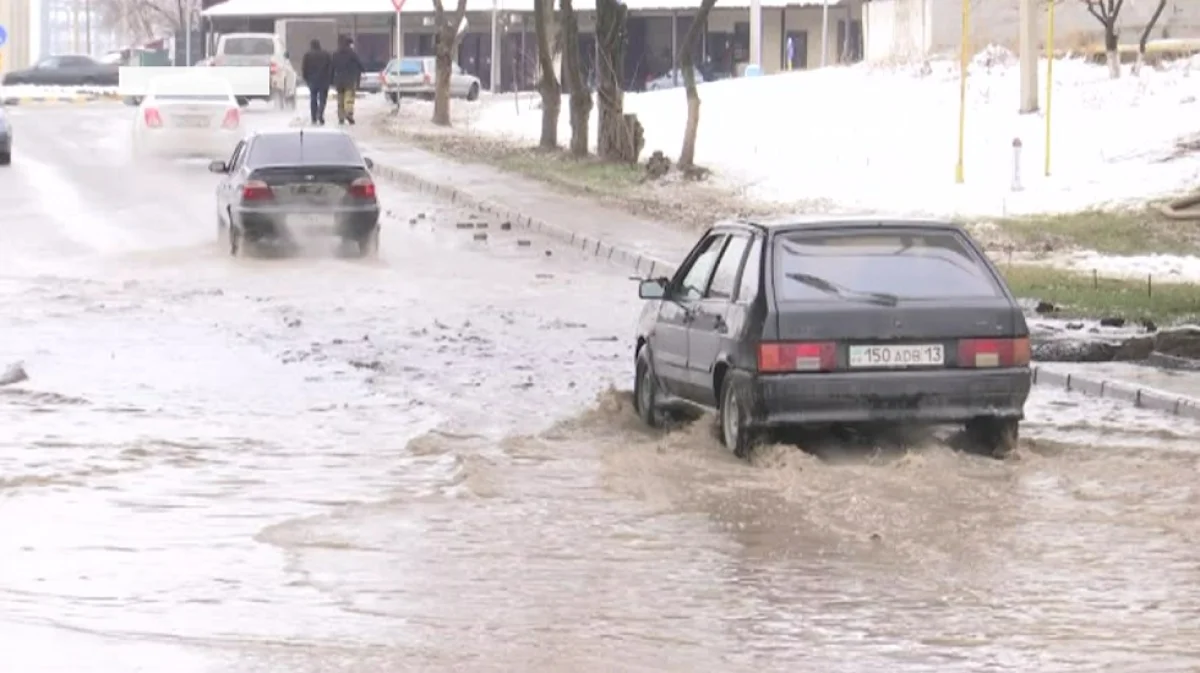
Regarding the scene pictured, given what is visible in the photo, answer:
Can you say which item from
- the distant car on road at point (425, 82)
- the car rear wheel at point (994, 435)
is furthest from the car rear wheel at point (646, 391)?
the distant car on road at point (425, 82)

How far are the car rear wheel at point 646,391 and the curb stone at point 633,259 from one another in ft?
10.0

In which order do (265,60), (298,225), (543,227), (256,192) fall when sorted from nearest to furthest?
(256,192) → (298,225) → (543,227) → (265,60)

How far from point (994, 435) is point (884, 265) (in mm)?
1090

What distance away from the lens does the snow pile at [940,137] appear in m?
29.5

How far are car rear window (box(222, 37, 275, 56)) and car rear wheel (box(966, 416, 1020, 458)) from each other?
4851cm

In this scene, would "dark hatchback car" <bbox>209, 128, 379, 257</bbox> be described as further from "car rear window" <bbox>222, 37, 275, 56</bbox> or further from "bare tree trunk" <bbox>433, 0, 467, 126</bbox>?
"car rear window" <bbox>222, 37, 275, 56</bbox>

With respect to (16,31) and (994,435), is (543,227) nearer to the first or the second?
(994,435)

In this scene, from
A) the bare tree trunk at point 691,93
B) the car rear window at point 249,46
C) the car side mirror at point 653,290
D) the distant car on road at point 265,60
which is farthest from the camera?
the car rear window at point 249,46

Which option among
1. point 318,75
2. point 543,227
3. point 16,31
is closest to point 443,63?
point 318,75

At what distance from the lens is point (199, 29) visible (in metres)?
96.5

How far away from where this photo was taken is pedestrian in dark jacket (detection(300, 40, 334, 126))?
48219 mm

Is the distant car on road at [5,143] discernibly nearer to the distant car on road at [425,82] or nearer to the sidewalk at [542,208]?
the sidewalk at [542,208]

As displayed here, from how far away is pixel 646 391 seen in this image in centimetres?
1397

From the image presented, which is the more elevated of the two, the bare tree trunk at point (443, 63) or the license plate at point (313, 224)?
the bare tree trunk at point (443, 63)
